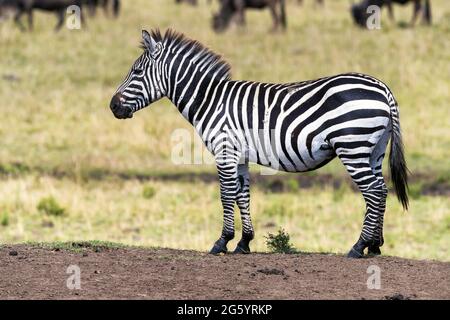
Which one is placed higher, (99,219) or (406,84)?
(406,84)

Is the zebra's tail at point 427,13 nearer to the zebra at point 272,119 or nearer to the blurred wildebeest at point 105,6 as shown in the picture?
the blurred wildebeest at point 105,6

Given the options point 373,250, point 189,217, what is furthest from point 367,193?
point 189,217

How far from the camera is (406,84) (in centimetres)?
2227

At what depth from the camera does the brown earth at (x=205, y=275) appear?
26.0 feet

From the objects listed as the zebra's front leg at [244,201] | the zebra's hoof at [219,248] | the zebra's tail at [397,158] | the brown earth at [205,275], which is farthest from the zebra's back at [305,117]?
the brown earth at [205,275]

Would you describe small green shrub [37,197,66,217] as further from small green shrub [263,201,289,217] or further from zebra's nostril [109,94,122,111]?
zebra's nostril [109,94,122,111]

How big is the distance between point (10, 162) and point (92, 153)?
138 centimetres

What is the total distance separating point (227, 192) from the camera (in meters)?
9.48

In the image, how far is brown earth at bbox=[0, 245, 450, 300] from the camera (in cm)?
794

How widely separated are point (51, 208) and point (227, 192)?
595 cm

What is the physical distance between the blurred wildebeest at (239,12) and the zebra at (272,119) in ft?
62.2

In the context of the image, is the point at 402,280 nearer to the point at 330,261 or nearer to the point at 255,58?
Answer: the point at 330,261
